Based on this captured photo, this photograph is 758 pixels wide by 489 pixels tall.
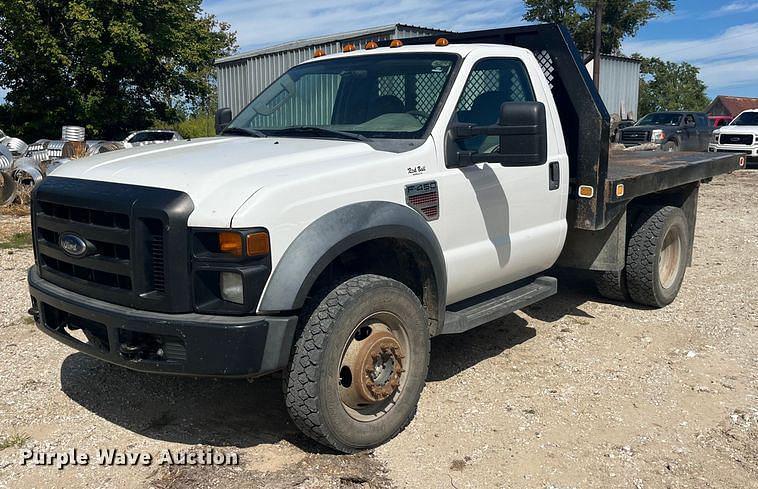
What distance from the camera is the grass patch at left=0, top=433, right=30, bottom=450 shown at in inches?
149

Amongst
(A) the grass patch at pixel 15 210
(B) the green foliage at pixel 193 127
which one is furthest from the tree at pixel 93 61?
(A) the grass patch at pixel 15 210

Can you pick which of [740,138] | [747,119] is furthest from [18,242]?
[747,119]

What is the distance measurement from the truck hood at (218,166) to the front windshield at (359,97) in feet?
1.13

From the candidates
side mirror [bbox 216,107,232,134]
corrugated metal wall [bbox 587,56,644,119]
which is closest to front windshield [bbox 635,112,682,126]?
corrugated metal wall [bbox 587,56,644,119]

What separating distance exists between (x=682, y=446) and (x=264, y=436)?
7.33 ft

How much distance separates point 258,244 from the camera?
3.13 m

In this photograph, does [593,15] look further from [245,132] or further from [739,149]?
[245,132]

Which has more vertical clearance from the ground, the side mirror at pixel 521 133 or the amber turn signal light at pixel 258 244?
the side mirror at pixel 521 133

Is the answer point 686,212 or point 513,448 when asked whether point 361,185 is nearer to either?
point 513,448

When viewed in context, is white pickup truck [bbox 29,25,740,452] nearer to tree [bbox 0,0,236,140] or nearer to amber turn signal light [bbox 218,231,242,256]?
amber turn signal light [bbox 218,231,242,256]

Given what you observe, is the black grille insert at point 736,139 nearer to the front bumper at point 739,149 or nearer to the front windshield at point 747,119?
the front bumper at point 739,149

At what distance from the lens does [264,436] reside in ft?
12.8

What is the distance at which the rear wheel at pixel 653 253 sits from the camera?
6121mm

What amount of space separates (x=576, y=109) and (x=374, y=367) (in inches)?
100
